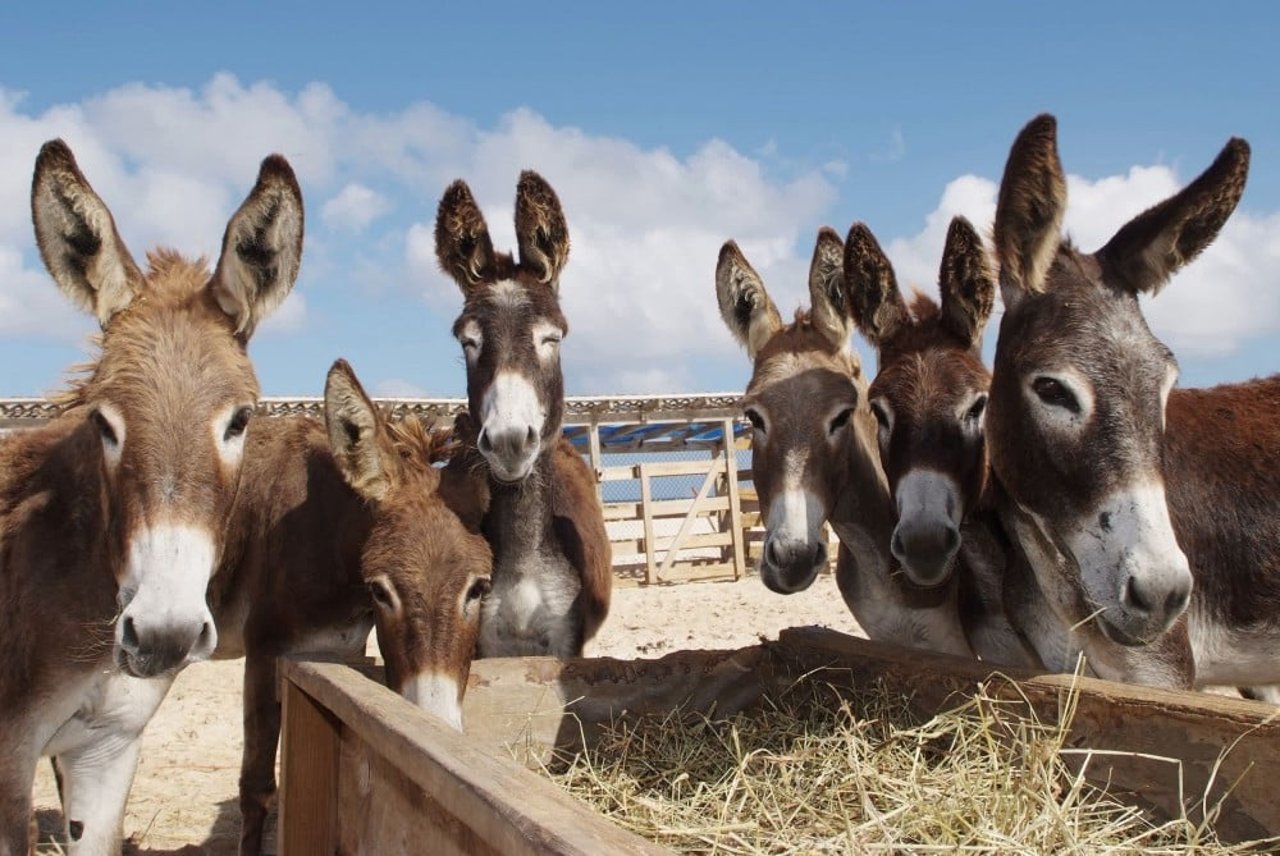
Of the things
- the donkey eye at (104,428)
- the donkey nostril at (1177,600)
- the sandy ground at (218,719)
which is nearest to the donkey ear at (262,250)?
the donkey eye at (104,428)

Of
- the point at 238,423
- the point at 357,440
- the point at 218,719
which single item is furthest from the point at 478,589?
the point at 218,719

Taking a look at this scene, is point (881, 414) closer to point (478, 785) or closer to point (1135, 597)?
point (1135, 597)

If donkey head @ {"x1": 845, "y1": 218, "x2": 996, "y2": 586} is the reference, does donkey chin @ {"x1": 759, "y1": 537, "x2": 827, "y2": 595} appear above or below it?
below

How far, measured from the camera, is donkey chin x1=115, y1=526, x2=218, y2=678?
100 inches

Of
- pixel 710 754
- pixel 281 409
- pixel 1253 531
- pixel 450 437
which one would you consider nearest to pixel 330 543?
pixel 450 437

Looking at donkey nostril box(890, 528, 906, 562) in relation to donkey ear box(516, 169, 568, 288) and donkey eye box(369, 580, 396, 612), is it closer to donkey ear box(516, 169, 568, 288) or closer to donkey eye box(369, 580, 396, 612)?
donkey eye box(369, 580, 396, 612)

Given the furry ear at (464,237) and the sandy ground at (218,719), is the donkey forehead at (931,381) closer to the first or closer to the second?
the sandy ground at (218,719)

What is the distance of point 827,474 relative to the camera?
4141mm

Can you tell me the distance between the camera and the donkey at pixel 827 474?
13.0 feet

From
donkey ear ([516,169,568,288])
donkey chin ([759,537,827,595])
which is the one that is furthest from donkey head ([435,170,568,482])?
donkey chin ([759,537,827,595])

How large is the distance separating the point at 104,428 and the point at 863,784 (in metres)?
2.40

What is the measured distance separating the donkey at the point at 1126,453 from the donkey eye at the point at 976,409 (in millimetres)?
306

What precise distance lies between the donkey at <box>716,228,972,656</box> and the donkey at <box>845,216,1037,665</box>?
20 centimetres

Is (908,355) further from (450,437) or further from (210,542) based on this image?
(210,542)
